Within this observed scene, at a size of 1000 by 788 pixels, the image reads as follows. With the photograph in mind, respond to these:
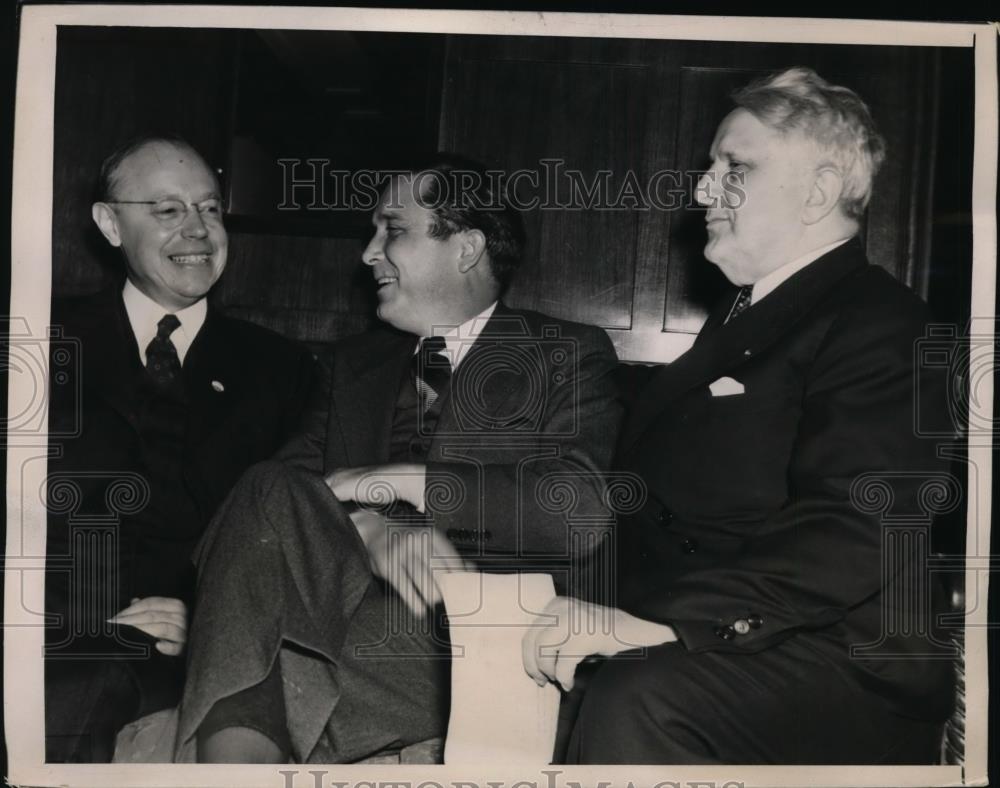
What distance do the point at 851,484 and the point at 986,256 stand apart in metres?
0.53

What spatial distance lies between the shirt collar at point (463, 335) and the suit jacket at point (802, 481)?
0.35m

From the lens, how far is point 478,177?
2.01 m

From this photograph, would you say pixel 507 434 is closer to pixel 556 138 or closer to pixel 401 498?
pixel 401 498

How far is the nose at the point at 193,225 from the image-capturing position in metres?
2.02

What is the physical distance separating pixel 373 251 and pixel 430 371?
25cm

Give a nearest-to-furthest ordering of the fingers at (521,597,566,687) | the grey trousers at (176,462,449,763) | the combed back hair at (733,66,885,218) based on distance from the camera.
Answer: the grey trousers at (176,462,449,763) → the fingers at (521,597,566,687) → the combed back hair at (733,66,885,218)

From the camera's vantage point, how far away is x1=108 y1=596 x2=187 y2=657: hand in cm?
189

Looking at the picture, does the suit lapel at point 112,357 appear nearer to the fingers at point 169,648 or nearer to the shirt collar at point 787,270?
the fingers at point 169,648

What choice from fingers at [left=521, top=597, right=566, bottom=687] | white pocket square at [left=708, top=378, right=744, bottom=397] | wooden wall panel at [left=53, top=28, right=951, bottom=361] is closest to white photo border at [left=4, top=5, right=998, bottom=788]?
wooden wall panel at [left=53, top=28, right=951, bottom=361]

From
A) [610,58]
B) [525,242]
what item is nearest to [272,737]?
[525,242]

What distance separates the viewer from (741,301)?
76.3 inches

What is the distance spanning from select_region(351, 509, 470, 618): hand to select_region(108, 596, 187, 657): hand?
354 mm

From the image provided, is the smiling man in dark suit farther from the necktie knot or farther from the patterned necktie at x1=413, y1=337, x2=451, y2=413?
the necktie knot

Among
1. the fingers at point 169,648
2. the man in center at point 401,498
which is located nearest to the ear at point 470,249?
the man in center at point 401,498
